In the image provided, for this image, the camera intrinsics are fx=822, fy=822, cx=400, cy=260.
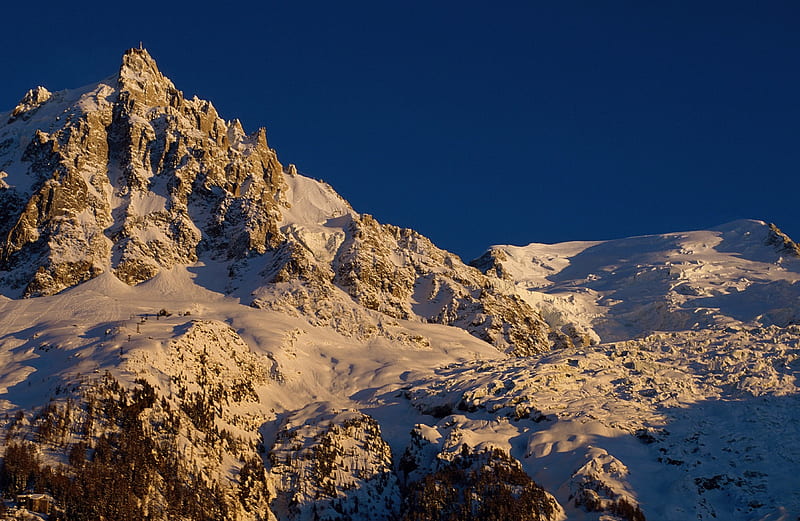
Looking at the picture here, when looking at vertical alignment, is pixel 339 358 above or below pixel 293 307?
below

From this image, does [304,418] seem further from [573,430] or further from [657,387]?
[657,387]

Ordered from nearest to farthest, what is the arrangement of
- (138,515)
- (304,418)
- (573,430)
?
(138,515) → (573,430) → (304,418)

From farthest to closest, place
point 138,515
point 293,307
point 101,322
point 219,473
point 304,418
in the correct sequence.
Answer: point 293,307, point 101,322, point 304,418, point 219,473, point 138,515

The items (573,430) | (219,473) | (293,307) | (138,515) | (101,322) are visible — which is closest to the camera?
(138,515)

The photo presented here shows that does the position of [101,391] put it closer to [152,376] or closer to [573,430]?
[152,376]

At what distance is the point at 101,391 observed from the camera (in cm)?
11719

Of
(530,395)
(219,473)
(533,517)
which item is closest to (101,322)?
(219,473)

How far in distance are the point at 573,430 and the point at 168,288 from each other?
112 meters

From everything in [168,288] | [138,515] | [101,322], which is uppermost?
[168,288]

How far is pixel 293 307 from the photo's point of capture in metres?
190

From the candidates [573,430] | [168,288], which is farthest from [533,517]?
[168,288]

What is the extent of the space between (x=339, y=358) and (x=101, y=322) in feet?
159

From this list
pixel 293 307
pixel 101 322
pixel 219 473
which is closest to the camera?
pixel 219 473

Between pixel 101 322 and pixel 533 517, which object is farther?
pixel 101 322
